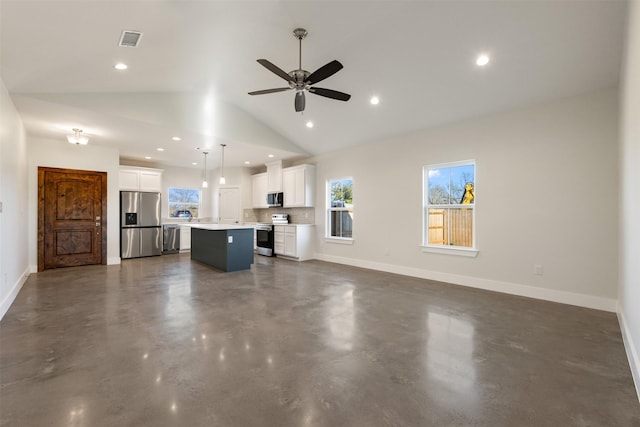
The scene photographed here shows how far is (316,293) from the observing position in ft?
14.3

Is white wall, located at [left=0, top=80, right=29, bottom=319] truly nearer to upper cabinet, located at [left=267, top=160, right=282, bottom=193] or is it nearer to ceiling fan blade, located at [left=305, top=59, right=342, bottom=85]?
ceiling fan blade, located at [left=305, top=59, right=342, bottom=85]

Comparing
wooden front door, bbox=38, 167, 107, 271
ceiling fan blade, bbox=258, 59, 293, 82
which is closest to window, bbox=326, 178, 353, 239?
ceiling fan blade, bbox=258, 59, 293, 82

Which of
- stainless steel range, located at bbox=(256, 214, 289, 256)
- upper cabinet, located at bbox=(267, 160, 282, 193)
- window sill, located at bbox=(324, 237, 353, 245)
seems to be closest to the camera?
window sill, located at bbox=(324, 237, 353, 245)

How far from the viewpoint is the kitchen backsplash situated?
775cm

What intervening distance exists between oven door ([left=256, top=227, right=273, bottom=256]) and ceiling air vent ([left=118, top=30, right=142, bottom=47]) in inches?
209

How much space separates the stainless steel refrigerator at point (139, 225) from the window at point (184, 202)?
51.8 inches

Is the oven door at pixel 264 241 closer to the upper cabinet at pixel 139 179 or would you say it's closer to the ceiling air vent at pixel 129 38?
the upper cabinet at pixel 139 179

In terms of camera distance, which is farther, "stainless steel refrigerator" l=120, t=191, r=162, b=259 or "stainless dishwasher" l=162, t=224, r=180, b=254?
"stainless dishwasher" l=162, t=224, r=180, b=254

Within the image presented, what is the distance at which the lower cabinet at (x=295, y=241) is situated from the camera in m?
7.24

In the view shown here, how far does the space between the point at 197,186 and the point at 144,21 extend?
7152 mm

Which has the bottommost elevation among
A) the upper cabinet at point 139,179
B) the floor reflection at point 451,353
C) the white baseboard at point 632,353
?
the floor reflection at point 451,353

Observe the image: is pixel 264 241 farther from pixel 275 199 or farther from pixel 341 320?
pixel 341 320

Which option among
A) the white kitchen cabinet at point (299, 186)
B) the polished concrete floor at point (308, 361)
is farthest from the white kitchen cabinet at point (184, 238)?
the polished concrete floor at point (308, 361)

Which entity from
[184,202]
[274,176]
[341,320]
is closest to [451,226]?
[341,320]
